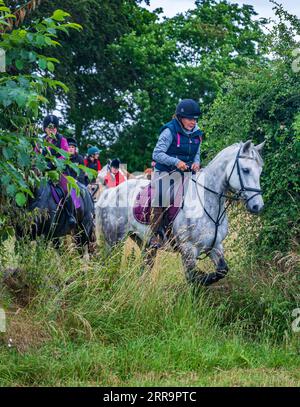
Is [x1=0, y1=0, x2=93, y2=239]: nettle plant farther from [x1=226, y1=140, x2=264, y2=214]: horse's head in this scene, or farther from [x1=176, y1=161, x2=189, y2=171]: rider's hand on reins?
[x1=176, y1=161, x2=189, y2=171]: rider's hand on reins

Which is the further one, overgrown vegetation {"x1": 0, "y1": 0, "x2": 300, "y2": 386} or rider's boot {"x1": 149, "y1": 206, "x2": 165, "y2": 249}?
rider's boot {"x1": 149, "y1": 206, "x2": 165, "y2": 249}

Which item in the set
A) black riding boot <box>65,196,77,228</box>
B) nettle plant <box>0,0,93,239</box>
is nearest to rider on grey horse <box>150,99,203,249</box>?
black riding boot <box>65,196,77,228</box>

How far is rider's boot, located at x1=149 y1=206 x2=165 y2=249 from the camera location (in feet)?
41.4

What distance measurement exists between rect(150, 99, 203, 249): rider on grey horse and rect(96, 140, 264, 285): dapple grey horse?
19 cm

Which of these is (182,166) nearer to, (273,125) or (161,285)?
(273,125)

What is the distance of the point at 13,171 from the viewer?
8.72 metres

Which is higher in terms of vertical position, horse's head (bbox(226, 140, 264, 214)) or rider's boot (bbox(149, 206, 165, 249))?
horse's head (bbox(226, 140, 264, 214))

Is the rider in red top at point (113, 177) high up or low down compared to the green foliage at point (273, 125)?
down

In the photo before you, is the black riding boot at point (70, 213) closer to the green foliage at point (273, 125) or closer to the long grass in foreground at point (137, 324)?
the green foliage at point (273, 125)

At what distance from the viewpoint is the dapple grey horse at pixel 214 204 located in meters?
11.7

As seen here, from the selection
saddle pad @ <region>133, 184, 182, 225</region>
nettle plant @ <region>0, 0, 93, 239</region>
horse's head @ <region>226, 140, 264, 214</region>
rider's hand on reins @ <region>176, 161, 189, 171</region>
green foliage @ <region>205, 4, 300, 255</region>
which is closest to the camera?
nettle plant @ <region>0, 0, 93, 239</region>

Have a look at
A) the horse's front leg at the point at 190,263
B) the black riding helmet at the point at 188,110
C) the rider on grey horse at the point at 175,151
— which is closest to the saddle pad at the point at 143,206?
the rider on grey horse at the point at 175,151

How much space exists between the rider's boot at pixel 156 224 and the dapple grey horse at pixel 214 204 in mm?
121

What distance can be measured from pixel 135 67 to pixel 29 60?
1277 inches
